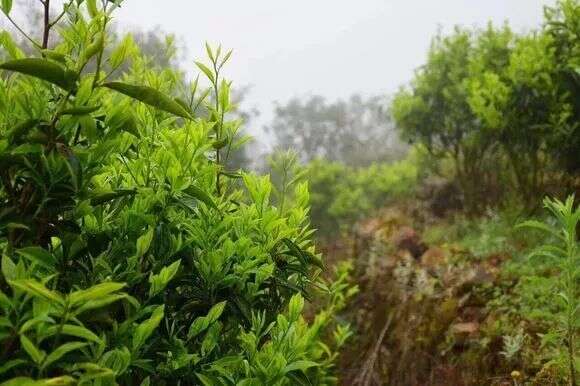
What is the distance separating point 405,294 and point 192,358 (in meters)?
4.34

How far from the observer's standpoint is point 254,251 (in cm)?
154

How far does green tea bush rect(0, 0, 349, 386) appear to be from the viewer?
3.82 ft

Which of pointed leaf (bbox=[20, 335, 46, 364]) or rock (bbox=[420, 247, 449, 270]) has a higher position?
pointed leaf (bbox=[20, 335, 46, 364])

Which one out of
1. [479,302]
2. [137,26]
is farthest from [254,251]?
[137,26]

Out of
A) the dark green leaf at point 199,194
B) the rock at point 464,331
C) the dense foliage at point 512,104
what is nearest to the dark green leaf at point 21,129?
the dark green leaf at point 199,194

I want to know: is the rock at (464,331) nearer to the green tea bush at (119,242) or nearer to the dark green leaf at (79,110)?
the green tea bush at (119,242)

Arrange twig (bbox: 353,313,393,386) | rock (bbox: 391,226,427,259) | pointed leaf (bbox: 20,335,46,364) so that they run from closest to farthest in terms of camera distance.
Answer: pointed leaf (bbox: 20,335,46,364), twig (bbox: 353,313,393,386), rock (bbox: 391,226,427,259)

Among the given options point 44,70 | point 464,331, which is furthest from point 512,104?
point 44,70

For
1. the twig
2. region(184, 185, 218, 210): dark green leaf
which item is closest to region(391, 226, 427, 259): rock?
the twig

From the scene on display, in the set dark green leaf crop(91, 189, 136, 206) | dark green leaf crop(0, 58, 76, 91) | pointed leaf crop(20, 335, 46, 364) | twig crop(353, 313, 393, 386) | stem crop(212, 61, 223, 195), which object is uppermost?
dark green leaf crop(0, 58, 76, 91)

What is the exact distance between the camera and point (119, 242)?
1401 mm

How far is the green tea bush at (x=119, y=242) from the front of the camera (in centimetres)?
116

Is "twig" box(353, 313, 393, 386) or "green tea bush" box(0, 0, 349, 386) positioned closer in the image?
"green tea bush" box(0, 0, 349, 386)

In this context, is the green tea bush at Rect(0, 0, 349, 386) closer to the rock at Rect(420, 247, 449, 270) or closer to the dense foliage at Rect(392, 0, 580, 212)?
the dense foliage at Rect(392, 0, 580, 212)
